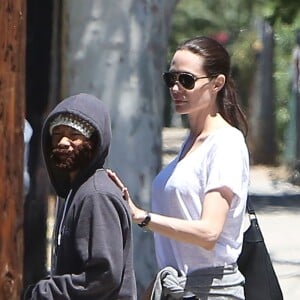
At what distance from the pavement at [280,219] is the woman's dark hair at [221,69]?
5.20 metres

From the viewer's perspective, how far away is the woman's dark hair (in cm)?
393

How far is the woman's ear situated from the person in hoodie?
2.38 feet

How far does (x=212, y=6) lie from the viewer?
3472 cm

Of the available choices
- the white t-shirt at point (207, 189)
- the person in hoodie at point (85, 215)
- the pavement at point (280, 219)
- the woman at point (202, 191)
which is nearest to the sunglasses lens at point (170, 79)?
the woman at point (202, 191)

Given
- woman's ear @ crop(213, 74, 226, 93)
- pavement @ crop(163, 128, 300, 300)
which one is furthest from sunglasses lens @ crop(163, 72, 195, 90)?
pavement @ crop(163, 128, 300, 300)

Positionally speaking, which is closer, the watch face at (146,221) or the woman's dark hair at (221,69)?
the watch face at (146,221)

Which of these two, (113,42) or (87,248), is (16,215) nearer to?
(87,248)

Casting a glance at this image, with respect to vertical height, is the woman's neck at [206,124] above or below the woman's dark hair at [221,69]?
below

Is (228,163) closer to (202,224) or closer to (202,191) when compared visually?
(202,191)

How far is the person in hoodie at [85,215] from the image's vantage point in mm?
3160

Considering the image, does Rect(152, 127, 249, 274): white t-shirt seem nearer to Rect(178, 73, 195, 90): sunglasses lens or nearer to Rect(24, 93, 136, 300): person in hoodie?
Rect(178, 73, 195, 90): sunglasses lens

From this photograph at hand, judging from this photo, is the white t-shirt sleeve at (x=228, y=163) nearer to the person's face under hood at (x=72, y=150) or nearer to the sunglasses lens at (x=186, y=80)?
the sunglasses lens at (x=186, y=80)

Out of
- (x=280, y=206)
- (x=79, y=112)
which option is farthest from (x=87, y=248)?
(x=280, y=206)

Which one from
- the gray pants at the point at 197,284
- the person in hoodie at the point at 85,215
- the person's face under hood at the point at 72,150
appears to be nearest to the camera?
the person in hoodie at the point at 85,215
